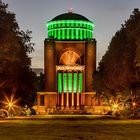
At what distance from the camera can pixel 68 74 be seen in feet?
523

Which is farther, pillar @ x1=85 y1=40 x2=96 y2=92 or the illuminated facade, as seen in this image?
pillar @ x1=85 y1=40 x2=96 y2=92

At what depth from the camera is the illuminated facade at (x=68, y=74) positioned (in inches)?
6127

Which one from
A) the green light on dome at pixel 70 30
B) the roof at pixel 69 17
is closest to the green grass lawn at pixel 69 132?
the green light on dome at pixel 70 30

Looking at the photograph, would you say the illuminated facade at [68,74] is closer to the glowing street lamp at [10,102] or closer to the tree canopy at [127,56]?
the glowing street lamp at [10,102]

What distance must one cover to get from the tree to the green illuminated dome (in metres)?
81.3

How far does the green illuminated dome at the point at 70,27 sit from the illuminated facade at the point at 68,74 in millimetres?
4131

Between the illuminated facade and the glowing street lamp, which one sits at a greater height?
the illuminated facade

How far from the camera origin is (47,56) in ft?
517

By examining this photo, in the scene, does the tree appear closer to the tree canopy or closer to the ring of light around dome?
the tree canopy

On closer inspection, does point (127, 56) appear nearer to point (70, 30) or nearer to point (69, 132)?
point (69, 132)

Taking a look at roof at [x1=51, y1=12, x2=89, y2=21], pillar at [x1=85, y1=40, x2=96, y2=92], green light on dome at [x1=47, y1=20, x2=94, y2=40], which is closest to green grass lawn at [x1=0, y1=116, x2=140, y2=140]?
pillar at [x1=85, y1=40, x2=96, y2=92]

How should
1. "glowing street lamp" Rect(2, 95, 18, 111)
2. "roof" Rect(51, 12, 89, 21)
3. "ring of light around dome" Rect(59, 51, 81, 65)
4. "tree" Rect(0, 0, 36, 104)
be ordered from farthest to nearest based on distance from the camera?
1. "roof" Rect(51, 12, 89, 21)
2. "ring of light around dome" Rect(59, 51, 81, 65)
3. "glowing street lamp" Rect(2, 95, 18, 111)
4. "tree" Rect(0, 0, 36, 104)

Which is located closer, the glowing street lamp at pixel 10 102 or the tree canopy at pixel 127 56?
the tree canopy at pixel 127 56

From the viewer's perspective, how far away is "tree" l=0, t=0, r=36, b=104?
158 ft
